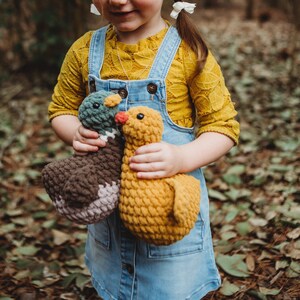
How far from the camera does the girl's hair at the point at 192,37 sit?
1258 mm

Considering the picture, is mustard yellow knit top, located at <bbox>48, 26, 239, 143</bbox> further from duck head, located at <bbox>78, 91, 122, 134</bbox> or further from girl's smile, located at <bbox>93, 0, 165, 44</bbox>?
duck head, located at <bbox>78, 91, 122, 134</bbox>

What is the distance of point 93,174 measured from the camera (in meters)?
1.11

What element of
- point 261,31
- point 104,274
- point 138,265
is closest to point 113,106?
point 138,265

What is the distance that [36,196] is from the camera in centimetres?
292

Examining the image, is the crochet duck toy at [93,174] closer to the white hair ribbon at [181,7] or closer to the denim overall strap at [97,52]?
the denim overall strap at [97,52]

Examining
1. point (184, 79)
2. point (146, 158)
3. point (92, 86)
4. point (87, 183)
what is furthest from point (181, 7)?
point (87, 183)

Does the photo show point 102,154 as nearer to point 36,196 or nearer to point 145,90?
point 145,90

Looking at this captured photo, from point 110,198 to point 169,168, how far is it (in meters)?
0.17

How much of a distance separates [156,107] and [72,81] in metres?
0.33

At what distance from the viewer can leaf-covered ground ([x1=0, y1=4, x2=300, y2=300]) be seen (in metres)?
2.06

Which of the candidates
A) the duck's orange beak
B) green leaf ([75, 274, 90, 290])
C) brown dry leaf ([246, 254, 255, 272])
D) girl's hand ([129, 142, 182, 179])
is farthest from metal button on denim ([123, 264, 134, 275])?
brown dry leaf ([246, 254, 255, 272])

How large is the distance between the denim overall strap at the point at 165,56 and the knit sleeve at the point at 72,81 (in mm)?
239

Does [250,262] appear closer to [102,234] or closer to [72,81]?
[102,234]

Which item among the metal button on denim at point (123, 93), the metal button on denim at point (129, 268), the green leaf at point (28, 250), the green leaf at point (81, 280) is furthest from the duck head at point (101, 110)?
the green leaf at point (28, 250)
